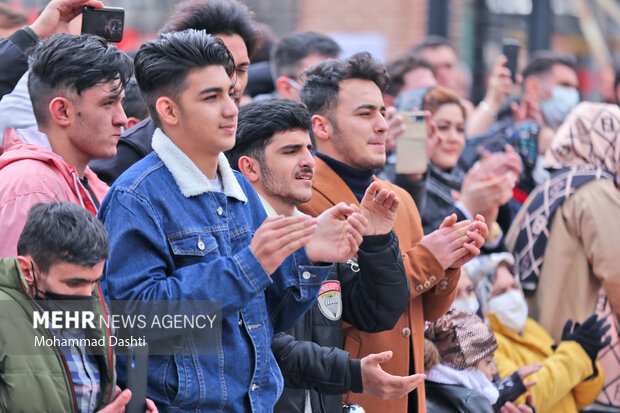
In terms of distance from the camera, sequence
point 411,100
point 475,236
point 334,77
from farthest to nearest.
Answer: point 411,100, point 334,77, point 475,236

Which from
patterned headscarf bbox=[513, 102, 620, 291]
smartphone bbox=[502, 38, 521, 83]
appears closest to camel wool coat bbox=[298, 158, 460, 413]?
patterned headscarf bbox=[513, 102, 620, 291]

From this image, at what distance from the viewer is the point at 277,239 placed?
7.60 ft

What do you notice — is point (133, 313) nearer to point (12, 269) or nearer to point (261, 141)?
point (12, 269)

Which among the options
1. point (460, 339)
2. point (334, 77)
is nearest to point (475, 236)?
point (460, 339)

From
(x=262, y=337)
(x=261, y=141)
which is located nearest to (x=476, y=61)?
(x=261, y=141)

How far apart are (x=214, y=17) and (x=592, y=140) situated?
2.27 m

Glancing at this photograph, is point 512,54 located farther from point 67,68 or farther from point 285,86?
point 67,68

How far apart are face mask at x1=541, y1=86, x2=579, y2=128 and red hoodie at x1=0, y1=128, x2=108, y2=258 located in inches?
193

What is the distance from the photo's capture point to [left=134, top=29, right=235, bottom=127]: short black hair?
256 centimetres

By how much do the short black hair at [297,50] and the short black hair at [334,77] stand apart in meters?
1.25

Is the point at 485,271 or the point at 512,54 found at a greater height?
the point at 512,54

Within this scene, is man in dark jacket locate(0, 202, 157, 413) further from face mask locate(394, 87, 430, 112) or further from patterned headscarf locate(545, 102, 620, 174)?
patterned headscarf locate(545, 102, 620, 174)

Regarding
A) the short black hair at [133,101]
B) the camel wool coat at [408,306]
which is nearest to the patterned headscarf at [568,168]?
the camel wool coat at [408,306]

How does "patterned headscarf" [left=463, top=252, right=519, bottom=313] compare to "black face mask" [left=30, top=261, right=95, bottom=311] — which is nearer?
"black face mask" [left=30, top=261, right=95, bottom=311]
